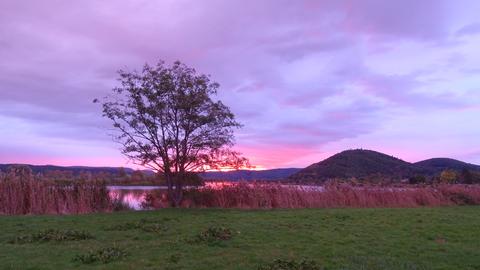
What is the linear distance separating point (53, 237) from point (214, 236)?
4015 mm

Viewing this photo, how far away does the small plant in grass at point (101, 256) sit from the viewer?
31.8 ft

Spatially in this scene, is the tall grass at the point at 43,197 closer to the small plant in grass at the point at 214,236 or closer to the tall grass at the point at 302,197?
the tall grass at the point at 302,197

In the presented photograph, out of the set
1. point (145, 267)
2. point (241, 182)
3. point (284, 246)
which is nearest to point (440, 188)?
point (241, 182)

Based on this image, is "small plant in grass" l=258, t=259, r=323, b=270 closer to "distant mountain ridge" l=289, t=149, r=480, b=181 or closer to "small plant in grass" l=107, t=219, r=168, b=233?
"small plant in grass" l=107, t=219, r=168, b=233

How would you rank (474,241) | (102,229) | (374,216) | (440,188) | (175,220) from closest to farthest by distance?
1. (474,241)
2. (102,229)
3. (175,220)
4. (374,216)
5. (440,188)

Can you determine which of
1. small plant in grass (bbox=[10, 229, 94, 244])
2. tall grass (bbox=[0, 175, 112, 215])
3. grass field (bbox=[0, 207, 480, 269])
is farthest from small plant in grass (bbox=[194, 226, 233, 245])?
tall grass (bbox=[0, 175, 112, 215])

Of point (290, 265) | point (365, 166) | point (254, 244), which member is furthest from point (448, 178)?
point (290, 265)

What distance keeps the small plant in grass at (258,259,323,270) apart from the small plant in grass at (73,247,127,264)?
9.86ft

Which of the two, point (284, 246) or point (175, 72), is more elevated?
point (175, 72)

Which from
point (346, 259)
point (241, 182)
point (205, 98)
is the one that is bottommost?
point (346, 259)

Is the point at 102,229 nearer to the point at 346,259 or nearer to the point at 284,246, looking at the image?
the point at 284,246

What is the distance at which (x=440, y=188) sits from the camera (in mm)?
33156

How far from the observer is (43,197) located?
886 inches

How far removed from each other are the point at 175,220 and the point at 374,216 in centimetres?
765
